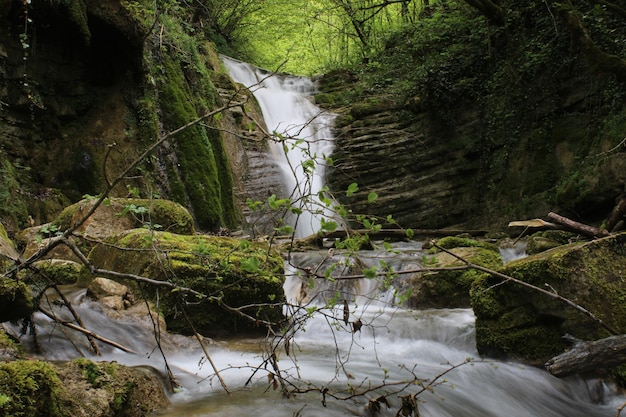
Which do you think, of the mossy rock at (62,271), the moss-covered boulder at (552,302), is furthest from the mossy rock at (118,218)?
the moss-covered boulder at (552,302)

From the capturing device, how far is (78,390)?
2.42 meters

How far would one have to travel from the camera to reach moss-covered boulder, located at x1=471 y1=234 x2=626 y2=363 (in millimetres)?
4355

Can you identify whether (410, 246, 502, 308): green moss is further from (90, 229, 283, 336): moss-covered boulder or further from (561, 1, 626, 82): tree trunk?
(561, 1, 626, 82): tree trunk

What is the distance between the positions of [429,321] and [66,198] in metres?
6.59

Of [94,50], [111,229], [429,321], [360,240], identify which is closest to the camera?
[360,240]

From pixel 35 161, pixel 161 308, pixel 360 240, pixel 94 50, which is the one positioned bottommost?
pixel 161 308

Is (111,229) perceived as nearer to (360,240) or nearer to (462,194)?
(360,240)

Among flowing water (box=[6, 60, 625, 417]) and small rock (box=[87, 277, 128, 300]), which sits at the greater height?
small rock (box=[87, 277, 128, 300])

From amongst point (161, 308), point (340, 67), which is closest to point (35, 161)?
point (161, 308)

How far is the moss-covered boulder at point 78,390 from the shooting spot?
6.50 feet

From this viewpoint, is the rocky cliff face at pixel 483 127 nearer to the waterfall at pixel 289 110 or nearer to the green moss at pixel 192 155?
the waterfall at pixel 289 110

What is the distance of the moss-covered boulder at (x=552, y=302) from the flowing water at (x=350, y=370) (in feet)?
0.95

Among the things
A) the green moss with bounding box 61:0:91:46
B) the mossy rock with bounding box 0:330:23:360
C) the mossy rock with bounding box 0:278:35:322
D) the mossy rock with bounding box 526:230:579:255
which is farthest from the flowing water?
the green moss with bounding box 61:0:91:46

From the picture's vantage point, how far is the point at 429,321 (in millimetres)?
6012
